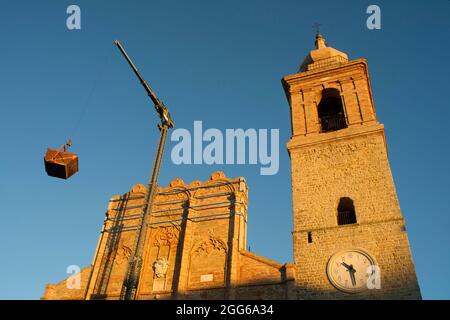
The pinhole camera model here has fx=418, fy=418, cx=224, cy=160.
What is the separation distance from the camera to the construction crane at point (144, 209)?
17681 millimetres

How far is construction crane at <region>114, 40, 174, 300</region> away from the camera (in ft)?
58.0

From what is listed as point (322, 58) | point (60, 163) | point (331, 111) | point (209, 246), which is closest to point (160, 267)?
point (209, 246)

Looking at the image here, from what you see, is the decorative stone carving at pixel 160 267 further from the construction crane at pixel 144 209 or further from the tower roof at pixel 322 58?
the tower roof at pixel 322 58

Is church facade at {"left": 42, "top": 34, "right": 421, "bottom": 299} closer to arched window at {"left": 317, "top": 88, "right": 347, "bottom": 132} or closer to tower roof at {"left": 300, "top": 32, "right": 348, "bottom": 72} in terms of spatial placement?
arched window at {"left": 317, "top": 88, "right": 347, "bottom": 132}

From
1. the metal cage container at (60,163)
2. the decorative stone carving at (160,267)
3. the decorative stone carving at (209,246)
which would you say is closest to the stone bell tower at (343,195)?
the decorative stone carving at (209,246)

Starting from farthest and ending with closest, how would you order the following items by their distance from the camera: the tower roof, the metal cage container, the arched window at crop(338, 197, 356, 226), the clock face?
the tower roof, the metal cage container, the arched window at crop(338, 197, 356, 226), the clock face

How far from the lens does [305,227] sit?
683 inches

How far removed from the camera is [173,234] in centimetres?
1961

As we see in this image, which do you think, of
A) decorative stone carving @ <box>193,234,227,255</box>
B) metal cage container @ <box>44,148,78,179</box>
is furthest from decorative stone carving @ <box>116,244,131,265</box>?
metal cage container @ <box>44,148,78,179</box>

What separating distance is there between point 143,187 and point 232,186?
5084 mm

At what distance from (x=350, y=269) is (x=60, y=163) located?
43.0ft

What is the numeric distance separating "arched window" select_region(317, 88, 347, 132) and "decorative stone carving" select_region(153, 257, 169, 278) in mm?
9801
